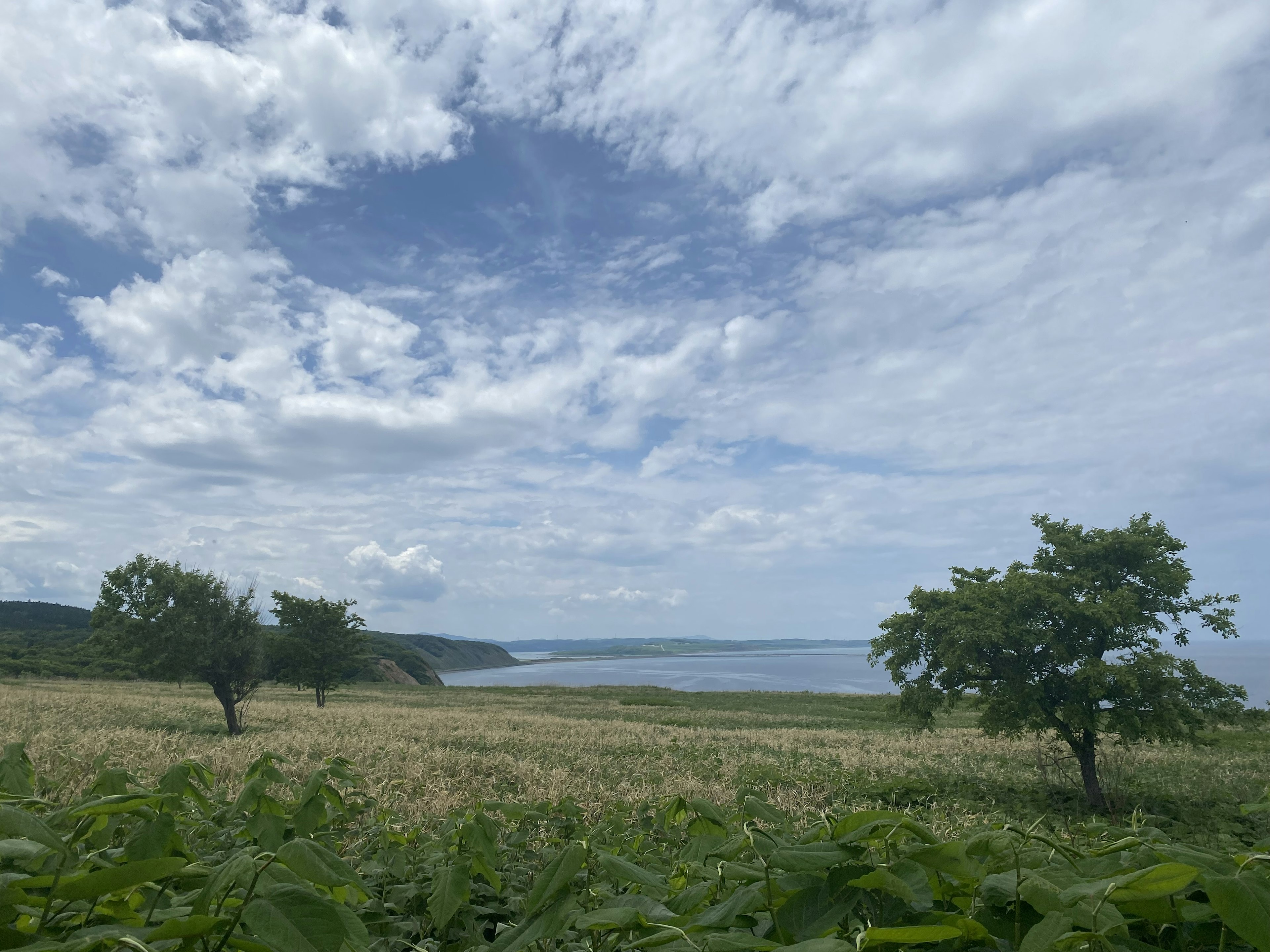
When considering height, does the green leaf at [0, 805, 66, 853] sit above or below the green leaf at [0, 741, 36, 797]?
above

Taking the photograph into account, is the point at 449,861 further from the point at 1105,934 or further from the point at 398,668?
the point at 398,668

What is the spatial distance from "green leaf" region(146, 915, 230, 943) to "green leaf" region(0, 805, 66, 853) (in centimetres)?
27

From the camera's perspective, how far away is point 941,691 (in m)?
17.8

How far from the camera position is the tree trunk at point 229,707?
2672cm

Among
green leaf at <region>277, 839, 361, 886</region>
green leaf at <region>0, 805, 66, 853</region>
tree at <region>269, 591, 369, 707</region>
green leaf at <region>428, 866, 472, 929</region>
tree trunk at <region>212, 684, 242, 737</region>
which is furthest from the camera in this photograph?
tree at <region>269, 591, 369, 707</region>

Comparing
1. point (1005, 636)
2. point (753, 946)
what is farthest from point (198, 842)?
point (1005, 636)

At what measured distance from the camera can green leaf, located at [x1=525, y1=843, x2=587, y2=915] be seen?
62.4 inches

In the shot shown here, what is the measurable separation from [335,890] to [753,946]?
1520mm

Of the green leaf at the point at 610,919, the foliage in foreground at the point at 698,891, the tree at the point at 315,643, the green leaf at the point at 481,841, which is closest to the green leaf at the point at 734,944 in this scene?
the foliage in foreground at the point at 698,891

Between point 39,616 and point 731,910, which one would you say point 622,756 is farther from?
point 39,616

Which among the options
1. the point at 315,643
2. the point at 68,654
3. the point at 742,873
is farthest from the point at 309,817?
the point at 68,654

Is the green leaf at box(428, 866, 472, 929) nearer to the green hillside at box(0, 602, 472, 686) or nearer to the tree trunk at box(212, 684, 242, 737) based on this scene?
the tree trunk at box(212, 684, 242, 737)

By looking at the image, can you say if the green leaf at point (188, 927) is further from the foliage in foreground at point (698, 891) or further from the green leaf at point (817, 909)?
the green leaf at point (817, 909)

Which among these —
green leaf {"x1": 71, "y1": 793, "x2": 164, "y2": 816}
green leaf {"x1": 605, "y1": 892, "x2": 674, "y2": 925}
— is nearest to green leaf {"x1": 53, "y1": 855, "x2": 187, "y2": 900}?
green leaf {"x1": 71, "y1": 793, "x2": 164, "y2": 816}
